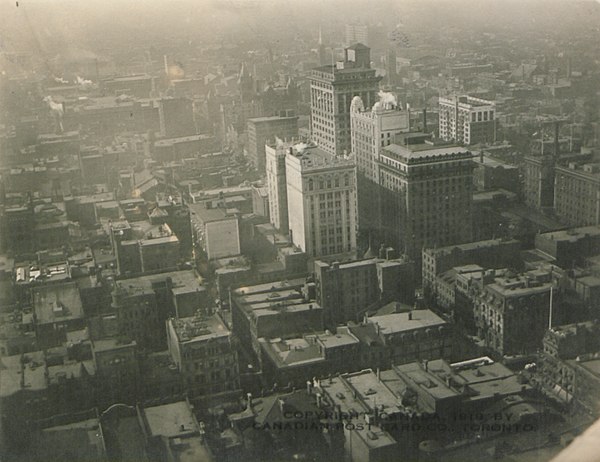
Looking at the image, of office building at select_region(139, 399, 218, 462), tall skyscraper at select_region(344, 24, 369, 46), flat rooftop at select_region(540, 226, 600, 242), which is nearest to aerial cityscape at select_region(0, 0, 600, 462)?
office building at select_region(139, 399, 218, 462)

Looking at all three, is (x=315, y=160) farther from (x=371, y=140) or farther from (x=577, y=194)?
(x=577, y=194)

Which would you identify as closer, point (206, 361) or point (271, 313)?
point (206, 361)

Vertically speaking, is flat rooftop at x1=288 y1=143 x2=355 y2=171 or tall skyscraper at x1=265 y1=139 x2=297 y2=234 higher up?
flat rooftop at x1=288 y1=143 x2=355 y2=171

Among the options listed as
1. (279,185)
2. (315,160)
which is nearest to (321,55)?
(315,160)

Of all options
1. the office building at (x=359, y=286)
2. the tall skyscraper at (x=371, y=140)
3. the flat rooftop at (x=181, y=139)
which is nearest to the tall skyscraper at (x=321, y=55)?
the tall skyscraper at (x=371, y=140)

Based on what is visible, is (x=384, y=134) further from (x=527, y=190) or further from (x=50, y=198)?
(x=50, y=198)

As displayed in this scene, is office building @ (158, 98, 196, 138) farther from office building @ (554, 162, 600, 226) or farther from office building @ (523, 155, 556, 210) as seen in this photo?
office building @ (554, 162, 600, 226)

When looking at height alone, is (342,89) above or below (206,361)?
above
